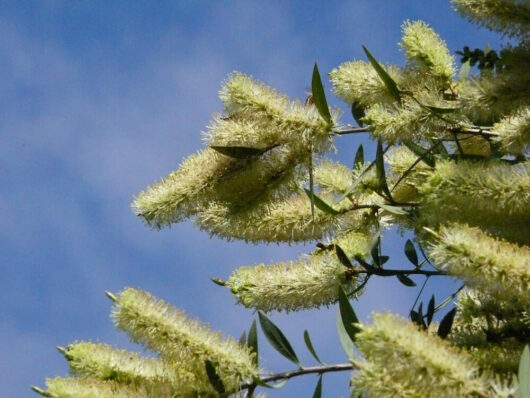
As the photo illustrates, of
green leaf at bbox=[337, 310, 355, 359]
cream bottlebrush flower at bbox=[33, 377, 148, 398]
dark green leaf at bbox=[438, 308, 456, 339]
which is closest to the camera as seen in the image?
cream bottlebrush flower at bbox=[33, 377, 148, 398]

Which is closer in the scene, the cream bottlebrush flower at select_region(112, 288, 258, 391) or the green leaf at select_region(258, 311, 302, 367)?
the cream bottlebrush flower at select_region(112, 288, 258, 391)

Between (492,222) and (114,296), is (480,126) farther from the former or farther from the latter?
(114,296)

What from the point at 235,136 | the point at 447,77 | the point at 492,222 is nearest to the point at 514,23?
the point at 447,77

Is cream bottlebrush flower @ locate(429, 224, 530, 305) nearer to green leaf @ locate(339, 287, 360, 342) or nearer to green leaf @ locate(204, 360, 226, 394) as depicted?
green leaf @ locate(339, 287, 360, 342)

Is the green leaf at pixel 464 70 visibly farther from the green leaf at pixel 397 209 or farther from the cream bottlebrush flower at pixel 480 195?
the cream bottlebrush flower at pixel 480 195

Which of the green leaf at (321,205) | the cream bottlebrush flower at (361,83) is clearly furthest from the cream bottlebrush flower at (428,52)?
the green leaf at (321,205)

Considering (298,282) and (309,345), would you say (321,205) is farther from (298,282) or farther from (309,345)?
(309,345)

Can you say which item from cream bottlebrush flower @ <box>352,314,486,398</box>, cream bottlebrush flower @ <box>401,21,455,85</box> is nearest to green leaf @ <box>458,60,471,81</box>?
cream bottlebrush flower @ <box>401,21,455,85</box>
